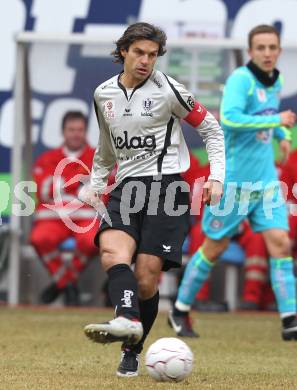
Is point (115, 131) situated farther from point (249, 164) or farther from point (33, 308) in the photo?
point (33, 308)

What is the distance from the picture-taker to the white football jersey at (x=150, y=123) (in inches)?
250

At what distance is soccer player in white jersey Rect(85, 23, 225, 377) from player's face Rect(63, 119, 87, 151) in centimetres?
572

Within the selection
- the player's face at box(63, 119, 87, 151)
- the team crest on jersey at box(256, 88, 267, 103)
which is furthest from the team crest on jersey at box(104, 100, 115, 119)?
the player's face at box(63, 119, 87, 151)

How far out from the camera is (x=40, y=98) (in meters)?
12.7

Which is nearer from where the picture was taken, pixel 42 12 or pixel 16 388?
pixel 16 388

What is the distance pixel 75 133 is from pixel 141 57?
6104 millimetres

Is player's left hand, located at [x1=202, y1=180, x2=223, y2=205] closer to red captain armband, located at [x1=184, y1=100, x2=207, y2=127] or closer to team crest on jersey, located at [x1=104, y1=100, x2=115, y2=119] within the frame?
red captain armband, located at [x1=184, y1=100, x2=207, y2=127]

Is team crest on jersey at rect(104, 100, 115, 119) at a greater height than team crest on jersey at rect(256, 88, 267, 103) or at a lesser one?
lesser

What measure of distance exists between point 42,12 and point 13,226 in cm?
258

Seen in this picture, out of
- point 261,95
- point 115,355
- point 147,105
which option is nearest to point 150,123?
point 147,105

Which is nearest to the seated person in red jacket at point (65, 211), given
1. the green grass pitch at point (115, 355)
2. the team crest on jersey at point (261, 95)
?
the green grass pitch at point (115, 355)

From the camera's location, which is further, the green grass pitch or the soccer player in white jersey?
the soccer player in white jersey

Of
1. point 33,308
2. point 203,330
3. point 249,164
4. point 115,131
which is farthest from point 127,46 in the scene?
point 33,308

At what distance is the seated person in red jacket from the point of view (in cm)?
1209
